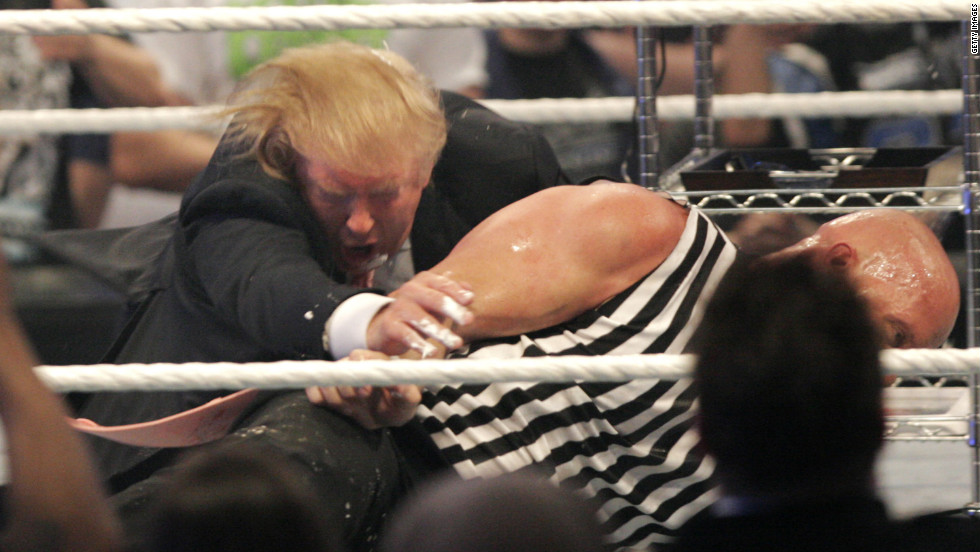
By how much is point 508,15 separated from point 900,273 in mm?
544

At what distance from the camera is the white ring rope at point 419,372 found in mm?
1010

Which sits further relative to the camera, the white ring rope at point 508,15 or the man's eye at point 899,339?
the man's eye at point 899,339

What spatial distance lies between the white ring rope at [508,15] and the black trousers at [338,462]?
1.22ft

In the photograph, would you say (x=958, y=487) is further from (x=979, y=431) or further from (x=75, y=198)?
(x=75, y=198)

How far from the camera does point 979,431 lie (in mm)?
1443

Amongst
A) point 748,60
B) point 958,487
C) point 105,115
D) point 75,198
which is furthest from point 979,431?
point 75,198

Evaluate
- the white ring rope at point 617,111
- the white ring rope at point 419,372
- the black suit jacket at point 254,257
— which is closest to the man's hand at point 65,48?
the white ring rope at point 617,111

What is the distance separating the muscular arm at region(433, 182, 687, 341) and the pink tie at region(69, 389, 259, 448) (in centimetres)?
25

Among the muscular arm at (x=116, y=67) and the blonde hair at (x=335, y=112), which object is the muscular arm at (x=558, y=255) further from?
the muscular arm at (x=116, y=67)

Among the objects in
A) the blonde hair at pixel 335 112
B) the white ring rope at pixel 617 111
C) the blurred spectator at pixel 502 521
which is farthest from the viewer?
the white ring rope at pixel 617 111

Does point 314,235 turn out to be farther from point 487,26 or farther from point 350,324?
point 487,26

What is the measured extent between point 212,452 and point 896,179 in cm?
105

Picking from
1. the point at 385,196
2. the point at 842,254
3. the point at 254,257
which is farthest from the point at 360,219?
the point at 842,254

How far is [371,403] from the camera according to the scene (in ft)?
3.76
